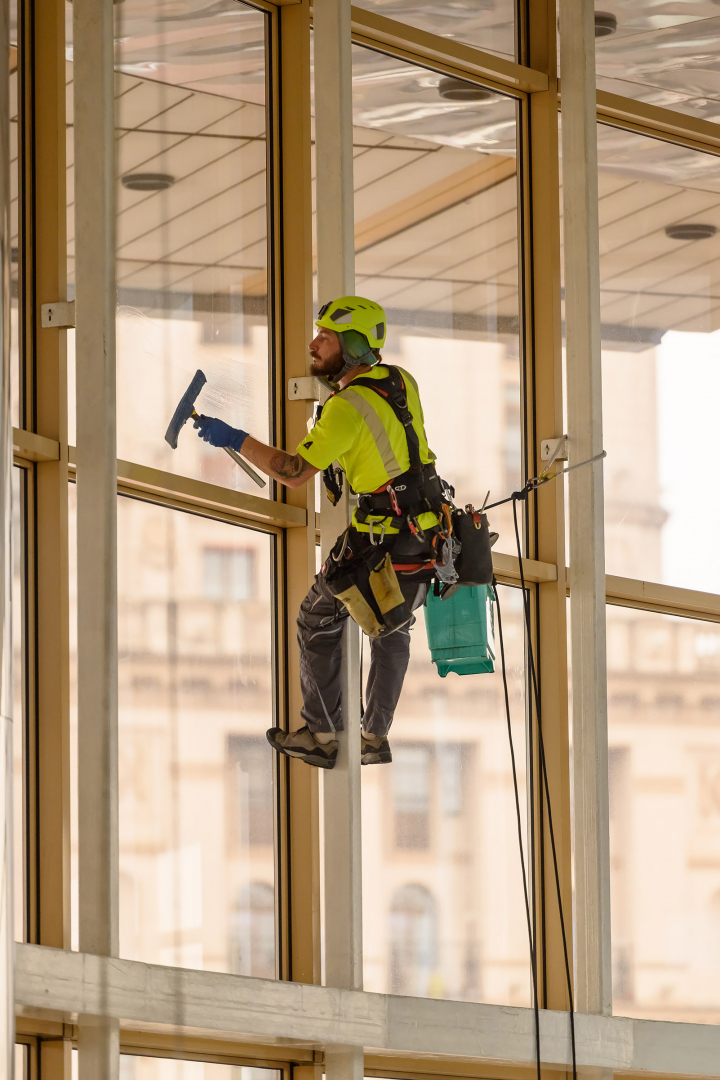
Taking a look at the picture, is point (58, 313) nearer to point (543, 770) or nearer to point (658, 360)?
point (543, 770)

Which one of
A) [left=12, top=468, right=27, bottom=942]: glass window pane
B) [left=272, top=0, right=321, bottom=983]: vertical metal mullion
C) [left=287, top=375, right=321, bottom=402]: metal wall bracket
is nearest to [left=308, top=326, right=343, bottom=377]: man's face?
[left=287, top=375, right=321, bottom=402]: metal wall bracket

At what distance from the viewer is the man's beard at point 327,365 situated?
20.1 feet

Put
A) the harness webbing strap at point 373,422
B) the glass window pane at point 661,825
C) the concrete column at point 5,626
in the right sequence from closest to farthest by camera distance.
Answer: the concrete column at point 5,626
the harness webbing strap at point 373,422
the glass window pane at point 661,825

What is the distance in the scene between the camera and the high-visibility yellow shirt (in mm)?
5891

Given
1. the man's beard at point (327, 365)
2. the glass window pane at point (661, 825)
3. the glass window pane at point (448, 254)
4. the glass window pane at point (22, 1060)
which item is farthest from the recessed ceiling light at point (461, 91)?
the glass window pane at point (22, 1060)

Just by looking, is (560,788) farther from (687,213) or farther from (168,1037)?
(687,213)

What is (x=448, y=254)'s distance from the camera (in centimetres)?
788

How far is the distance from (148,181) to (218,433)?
1.27m

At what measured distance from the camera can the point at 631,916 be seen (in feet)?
27.2

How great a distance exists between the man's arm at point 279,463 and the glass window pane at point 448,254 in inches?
69.5

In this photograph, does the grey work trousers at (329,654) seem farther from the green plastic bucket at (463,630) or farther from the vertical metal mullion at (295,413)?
the vertical metal mullion at (295,413)

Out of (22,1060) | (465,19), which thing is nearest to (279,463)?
(22,1060)

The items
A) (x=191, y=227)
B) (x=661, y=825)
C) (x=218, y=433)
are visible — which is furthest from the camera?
(x=661, y=825)

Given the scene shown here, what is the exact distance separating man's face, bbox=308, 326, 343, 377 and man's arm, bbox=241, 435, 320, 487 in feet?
1.32
